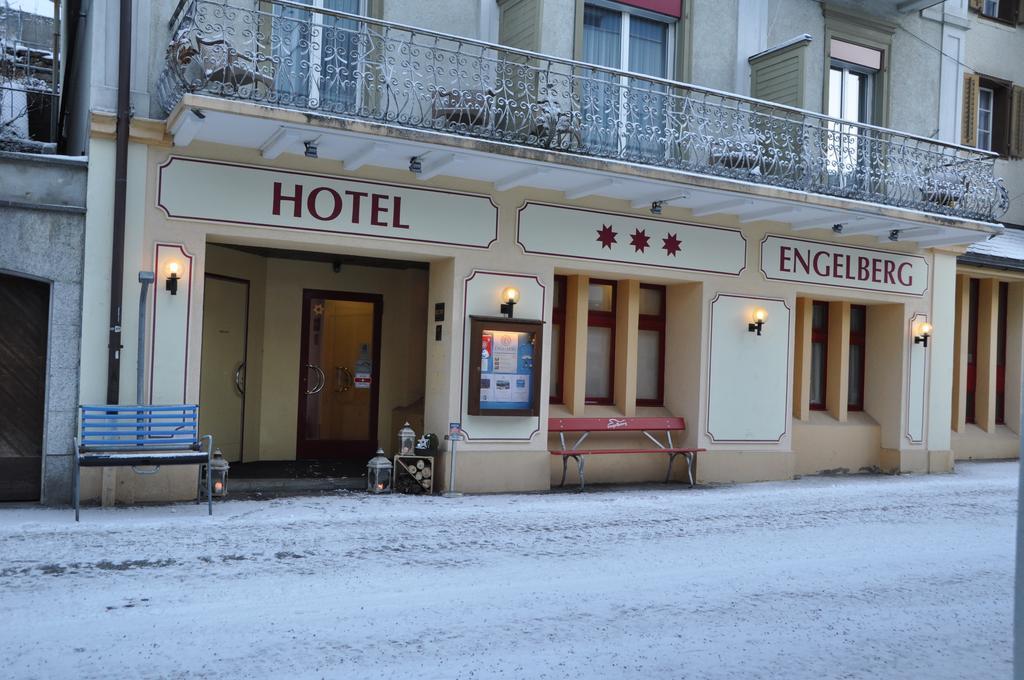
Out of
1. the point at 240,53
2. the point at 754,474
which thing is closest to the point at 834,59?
the point at 754,474

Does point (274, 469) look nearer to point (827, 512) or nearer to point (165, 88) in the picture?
point (165, 88)

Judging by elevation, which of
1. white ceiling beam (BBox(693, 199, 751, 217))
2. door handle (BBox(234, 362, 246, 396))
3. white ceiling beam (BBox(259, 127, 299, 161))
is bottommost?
door handle (BBox(234, 362, 246, 396))

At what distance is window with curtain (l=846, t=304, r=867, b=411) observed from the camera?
15.6m

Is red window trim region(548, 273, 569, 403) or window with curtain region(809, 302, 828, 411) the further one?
window with curtain region(809, 302, 828, 411)

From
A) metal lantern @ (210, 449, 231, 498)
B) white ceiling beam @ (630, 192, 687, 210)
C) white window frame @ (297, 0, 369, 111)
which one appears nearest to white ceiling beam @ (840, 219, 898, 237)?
white ceiling beam @ (630, 192, 687, 210)

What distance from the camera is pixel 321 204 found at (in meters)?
10.7

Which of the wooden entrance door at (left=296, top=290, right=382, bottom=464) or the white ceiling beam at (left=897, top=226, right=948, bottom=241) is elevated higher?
the white ceiling beam at (left=897, top=226, right=948, bottom=241)

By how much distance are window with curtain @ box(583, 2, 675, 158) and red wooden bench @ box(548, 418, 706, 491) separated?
3.48 meters

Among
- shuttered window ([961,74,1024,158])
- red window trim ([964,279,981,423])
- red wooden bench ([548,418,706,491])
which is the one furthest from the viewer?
shuttered window ([961,74,1024,158])

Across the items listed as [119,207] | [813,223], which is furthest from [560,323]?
[119,207]

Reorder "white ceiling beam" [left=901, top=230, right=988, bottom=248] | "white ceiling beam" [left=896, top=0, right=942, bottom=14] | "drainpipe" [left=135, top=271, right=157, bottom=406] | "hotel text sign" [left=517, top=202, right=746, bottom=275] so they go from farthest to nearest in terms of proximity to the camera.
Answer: "white ceiling beam" [left=896, top=0, right=942, bottom=14] < "white ceiling beam" [left=901, top=230, right=988, bottom=248] < "hotel text sign" [left=517, top=202, right=746, bottom=275] < "drainpipe" [left=135, top=271, right=157, bottom=406]

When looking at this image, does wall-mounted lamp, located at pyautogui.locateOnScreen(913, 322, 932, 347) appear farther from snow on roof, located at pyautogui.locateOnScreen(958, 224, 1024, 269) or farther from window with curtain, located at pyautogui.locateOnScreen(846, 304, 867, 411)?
snow on roof, located at pyautogui.locateOnScreen(958, 224, 1024, 269)

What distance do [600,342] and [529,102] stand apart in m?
3.82

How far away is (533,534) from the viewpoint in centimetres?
917
